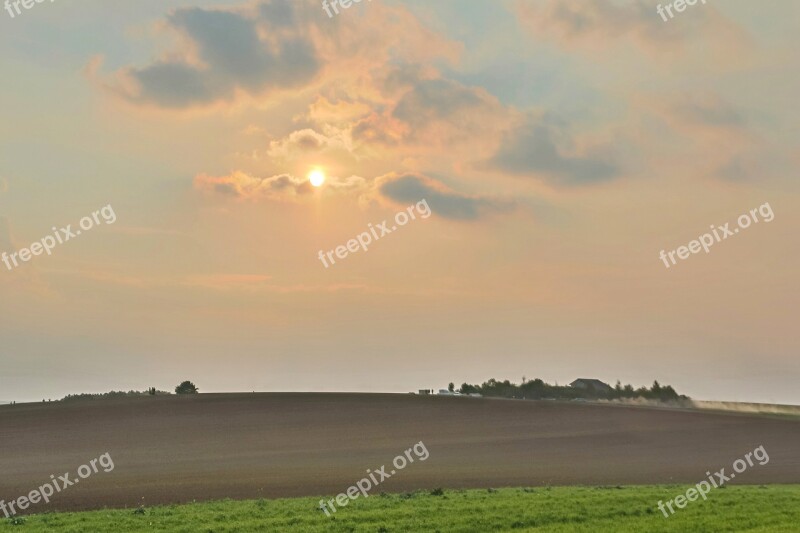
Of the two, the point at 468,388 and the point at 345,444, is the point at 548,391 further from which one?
the point at 345,444

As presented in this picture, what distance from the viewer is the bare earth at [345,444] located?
4447 cm

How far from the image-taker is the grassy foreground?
2706 centimetres

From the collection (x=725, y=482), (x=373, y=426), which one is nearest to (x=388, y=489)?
(x=725, y=482)

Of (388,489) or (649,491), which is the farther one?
(388,489)

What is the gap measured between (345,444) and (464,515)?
3669 centimetres

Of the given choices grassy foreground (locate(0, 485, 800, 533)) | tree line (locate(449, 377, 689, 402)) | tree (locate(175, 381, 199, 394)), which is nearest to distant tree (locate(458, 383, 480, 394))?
tree line (locate(449, 377, 689, 402))

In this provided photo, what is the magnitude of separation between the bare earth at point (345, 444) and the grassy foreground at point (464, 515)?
607 centimetres

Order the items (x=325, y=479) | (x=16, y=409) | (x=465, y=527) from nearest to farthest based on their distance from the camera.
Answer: (x=465, y=527)
(x=325, y=479)
(x=16, y=409)

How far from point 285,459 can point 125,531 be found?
2923 cm

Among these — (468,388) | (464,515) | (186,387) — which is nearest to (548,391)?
(468,388)

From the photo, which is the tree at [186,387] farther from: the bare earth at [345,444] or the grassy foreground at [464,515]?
the grassy foreground at [464,515]

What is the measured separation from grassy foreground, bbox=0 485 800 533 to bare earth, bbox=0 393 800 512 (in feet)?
19.9

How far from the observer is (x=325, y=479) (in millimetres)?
45344

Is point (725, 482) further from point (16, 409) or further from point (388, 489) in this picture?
point (16, 409)
